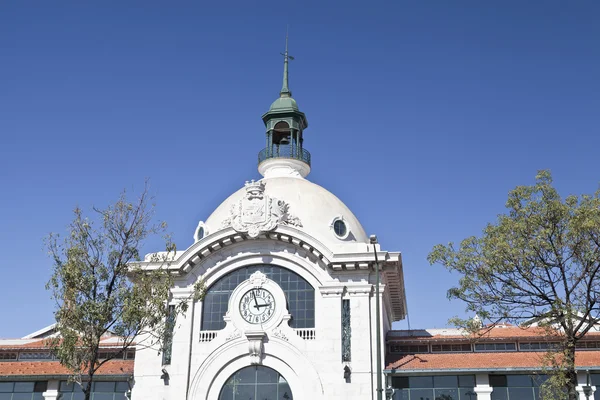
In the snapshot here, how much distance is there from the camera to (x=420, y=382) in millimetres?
34000

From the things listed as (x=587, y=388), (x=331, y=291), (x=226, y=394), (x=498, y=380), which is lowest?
(x=587, y=388)

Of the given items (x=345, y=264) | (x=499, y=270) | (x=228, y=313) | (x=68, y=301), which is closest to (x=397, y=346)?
(x=345, y=264)

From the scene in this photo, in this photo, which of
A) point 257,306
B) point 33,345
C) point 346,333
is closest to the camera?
point 346,333

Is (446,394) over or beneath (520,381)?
beneath

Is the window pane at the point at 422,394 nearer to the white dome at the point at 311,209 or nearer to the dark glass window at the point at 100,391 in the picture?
the white dome at the point at 311,209

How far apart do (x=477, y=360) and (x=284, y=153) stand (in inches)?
781

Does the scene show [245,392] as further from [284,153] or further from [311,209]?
[284,153]

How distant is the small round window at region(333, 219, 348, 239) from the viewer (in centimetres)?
3906

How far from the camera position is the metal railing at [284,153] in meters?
46.7

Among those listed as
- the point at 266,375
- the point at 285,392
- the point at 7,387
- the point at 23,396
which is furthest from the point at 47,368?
the point at 285,392

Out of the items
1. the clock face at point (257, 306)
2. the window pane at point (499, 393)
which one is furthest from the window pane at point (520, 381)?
the clock face at point (257, 306)

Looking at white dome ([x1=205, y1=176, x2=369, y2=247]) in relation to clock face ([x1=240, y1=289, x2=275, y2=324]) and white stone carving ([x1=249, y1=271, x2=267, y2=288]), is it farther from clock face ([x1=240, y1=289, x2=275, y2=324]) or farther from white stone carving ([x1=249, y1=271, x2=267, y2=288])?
clock face ([x1=240, y1=289, x2=275, y2=324])

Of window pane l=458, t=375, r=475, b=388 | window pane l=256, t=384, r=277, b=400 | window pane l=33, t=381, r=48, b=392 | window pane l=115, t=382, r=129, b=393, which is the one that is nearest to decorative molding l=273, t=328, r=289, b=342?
window pane l=256, t=384, r=277, b=400

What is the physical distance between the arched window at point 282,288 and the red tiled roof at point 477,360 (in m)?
5.08
